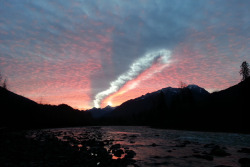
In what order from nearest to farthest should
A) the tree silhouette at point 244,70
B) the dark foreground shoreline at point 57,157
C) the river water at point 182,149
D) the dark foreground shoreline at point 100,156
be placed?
the dark foreground shoreline at point 57,157
the dark foreground shoreline at point 100,156
the river water at point 182,149
the tree silhouette at point 244,70

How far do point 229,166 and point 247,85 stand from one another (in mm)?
52234

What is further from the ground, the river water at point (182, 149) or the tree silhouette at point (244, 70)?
the tree silhouette at point (244, 70)

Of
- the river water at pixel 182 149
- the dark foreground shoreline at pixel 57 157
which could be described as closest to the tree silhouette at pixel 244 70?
the river water at pixel 182 149

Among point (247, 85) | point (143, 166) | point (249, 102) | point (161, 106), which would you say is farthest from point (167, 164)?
point (161, 106)

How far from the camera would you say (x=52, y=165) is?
1045 centimetres

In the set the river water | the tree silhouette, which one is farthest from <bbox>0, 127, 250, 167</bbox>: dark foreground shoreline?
the tree silhouette

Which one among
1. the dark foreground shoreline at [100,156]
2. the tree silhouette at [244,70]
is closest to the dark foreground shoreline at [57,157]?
the dark foreground shoreline at [100,156]

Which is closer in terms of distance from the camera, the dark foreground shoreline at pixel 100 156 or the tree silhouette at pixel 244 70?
the dark foreground shoreline at pixel 100 156

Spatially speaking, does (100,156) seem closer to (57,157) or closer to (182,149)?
(57,157)

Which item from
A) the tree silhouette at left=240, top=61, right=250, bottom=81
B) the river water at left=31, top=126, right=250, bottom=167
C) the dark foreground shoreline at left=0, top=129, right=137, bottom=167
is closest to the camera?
the dark foreground shoreline at left=0, top=129, right=137, bottom=167

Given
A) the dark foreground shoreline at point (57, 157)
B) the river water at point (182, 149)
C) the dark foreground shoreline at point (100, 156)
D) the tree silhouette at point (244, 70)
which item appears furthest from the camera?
the tree silhouette at point (244, 70)

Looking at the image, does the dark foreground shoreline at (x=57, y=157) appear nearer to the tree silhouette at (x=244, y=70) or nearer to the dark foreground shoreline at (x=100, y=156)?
the dark foreground shoreline at (x=100, y=156)

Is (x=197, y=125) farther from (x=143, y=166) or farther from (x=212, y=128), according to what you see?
(x=143, y=166)

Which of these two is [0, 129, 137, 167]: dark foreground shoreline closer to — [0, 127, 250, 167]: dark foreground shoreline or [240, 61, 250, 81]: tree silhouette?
[0, 127, 250, 167]: dark foreground shoreline
